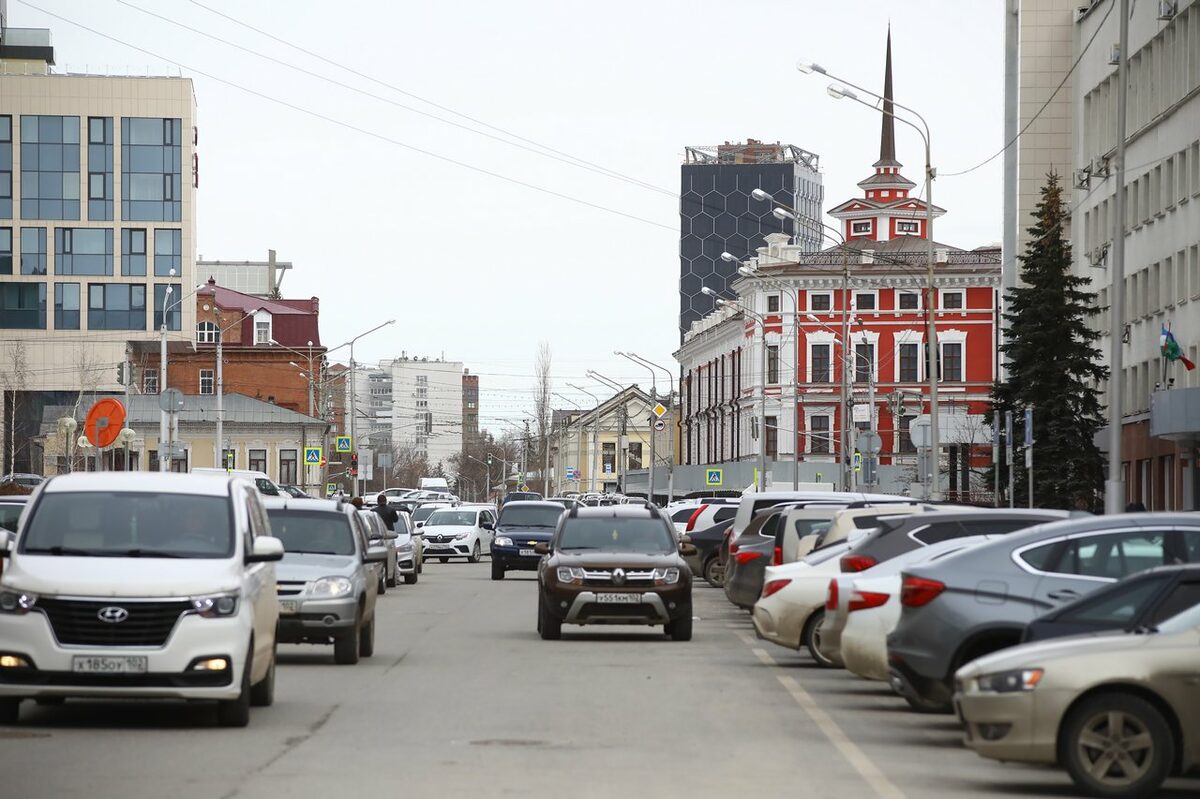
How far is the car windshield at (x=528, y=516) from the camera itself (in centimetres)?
4569

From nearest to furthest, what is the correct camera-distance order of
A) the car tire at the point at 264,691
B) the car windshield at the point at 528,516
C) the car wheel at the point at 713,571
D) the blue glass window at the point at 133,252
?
the car tire at the point at 264,691 → the car wheel at the point at 713,571 → the car windshield at the point at 528,516 → the blue glass window at the point at 133,252

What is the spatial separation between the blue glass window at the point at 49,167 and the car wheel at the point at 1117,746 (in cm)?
9370

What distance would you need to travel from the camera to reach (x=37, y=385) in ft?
325

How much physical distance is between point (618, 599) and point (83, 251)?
81.7 metres

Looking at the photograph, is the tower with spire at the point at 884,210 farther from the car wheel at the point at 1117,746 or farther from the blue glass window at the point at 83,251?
the car wheel at the point at 1117,746

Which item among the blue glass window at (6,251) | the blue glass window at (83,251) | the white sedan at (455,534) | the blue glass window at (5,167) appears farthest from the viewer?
the blue glass window at (83,251)

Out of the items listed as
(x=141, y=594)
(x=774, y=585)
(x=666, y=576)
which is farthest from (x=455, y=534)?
(x=141, y=594)

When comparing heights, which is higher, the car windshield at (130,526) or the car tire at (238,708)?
the car windshield at (130,526)

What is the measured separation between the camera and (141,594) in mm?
13234

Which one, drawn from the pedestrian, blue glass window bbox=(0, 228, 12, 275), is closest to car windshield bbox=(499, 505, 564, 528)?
the pedestrian

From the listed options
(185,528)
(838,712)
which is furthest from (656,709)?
(185,528)

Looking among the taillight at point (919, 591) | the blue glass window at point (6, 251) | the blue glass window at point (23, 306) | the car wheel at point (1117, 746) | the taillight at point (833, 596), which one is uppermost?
the blue glass window at point (6, 251)

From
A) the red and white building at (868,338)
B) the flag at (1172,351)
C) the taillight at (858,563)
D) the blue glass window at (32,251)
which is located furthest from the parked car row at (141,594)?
the red and white building at (868,338)

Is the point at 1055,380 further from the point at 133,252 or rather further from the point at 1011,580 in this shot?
the point at 133,252
